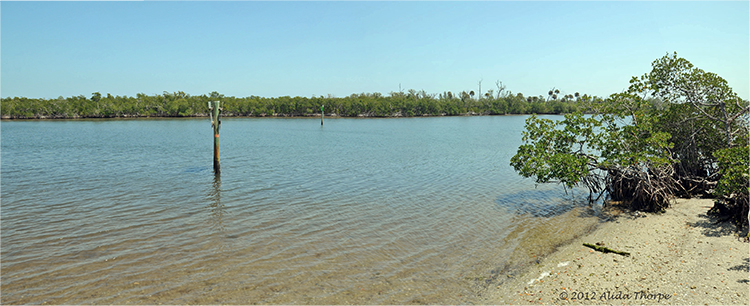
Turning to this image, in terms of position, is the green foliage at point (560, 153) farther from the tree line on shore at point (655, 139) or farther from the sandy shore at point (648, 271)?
the sandy shore at point (648, 271)

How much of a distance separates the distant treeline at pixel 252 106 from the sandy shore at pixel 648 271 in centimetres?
11820

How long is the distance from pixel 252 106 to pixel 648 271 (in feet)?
416

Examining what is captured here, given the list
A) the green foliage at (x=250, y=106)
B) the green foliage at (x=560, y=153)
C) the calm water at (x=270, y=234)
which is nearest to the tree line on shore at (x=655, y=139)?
the green foliage at (x=560, y=153)

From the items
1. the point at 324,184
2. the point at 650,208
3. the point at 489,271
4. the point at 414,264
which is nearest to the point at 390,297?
the point at 414,264

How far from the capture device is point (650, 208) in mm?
11109

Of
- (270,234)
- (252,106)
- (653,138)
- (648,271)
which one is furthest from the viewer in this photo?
(252,106)

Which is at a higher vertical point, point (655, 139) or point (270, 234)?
point (655, 139)

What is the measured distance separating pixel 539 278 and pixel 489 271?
94 cm

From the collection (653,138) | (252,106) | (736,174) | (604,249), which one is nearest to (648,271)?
(604,249)

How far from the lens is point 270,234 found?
31.8 feet

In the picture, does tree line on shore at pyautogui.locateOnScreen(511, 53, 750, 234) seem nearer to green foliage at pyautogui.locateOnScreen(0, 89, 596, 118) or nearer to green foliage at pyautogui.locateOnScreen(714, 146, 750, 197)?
green foliage at pyautogui.locateOnScreen(714, 146, 750, 197)

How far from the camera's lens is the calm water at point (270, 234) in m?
6.82

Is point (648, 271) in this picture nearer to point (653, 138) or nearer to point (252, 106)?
point (653, 138)

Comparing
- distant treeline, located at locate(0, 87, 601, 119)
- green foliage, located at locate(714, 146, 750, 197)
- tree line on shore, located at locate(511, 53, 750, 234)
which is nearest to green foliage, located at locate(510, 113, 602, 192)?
tree line on shore, located at locate(511, 53, 750, 234)
